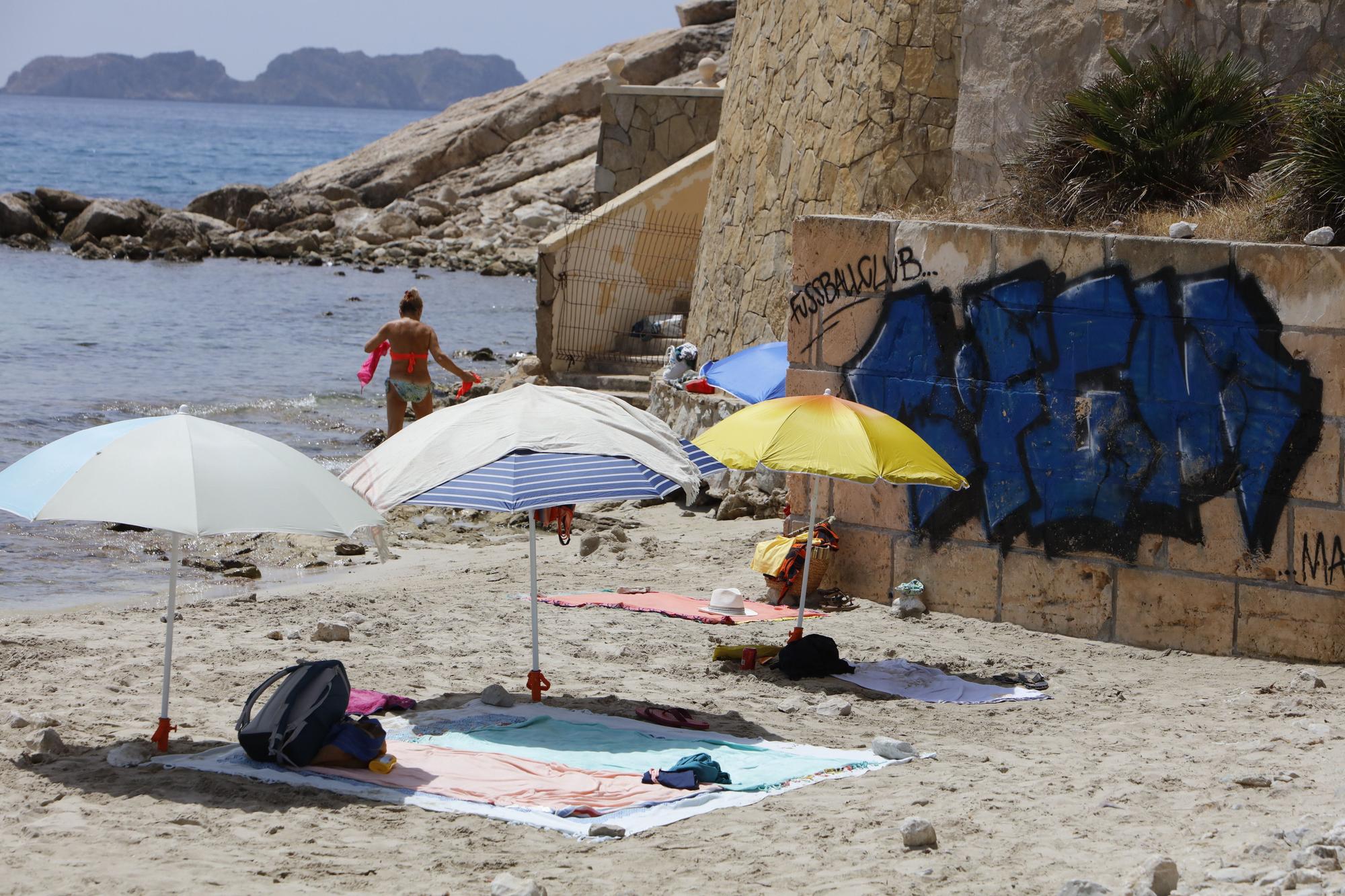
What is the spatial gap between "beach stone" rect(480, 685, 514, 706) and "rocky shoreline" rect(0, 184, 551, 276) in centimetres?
2927

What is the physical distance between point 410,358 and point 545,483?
6.16m

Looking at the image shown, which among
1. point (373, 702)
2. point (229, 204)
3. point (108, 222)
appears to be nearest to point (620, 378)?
point (373, 702)

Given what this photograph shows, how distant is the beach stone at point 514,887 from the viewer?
4496mm

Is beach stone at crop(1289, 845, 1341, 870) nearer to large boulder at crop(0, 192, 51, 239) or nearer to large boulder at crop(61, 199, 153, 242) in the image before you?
large boulder at crop(61, 199, 153, 242)

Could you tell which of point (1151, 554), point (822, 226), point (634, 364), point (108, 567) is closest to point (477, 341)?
point (634, 364)

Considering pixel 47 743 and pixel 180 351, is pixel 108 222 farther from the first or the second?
pixel 47 743

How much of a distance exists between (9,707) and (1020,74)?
784 cm

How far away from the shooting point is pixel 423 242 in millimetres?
39438

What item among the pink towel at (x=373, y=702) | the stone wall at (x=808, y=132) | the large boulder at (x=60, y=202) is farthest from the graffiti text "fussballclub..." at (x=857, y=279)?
the large boulder at (x=60, y=202)

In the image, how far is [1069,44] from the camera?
10.4 metres

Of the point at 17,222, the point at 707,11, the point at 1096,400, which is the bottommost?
the point at 1096,400

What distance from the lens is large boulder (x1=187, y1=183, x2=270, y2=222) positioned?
43438 millimetres

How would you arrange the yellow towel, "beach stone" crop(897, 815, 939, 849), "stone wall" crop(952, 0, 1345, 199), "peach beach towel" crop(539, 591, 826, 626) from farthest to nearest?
"stone wall" crop(952, 0, 1345, 199) < the yellow towel < "peach beach towel" crop(539, 591, 826, 626) < "beach stone" crop(897, 815, 939, 849)

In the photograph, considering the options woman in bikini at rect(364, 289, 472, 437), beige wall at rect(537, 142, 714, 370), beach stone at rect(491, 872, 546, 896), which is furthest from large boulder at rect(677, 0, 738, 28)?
beach stone at rect(491, 872, 546, 896)
